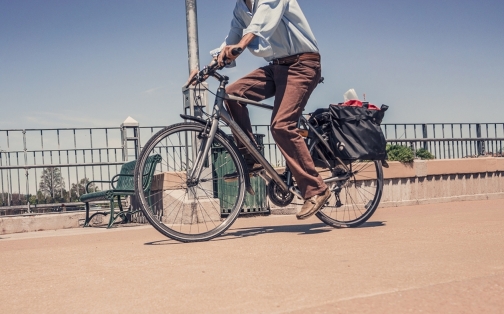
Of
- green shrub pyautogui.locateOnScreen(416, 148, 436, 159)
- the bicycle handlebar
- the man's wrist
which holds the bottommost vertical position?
green shrub pyautogui.locateOnScreen(416, 148, 436, 159)

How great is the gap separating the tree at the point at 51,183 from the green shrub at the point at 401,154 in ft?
18.1

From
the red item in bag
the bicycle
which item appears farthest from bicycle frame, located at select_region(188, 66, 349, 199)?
the red item in bag

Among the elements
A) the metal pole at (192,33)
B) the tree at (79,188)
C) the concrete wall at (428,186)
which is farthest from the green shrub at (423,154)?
the tree at (79,188)

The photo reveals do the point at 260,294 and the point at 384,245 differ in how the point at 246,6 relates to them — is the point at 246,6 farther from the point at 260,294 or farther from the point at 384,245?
the point at 260,294

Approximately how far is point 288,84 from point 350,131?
2.44ft

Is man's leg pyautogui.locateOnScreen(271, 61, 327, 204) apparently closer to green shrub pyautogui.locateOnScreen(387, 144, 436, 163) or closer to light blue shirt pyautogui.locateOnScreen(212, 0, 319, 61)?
light blue shirt pyautogui.locateOnScreen(212, 0, 319, 61)

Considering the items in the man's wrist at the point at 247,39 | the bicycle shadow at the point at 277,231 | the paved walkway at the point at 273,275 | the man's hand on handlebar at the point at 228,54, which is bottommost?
the bicycle shadow at the point at 277,231

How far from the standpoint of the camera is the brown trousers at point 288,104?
5082mm

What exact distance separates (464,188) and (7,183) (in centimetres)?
738

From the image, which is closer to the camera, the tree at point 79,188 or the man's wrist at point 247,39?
the man's wrist at point 247,39

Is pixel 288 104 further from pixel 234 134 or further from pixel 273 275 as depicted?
pixel 273 275

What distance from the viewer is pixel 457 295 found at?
104 inches

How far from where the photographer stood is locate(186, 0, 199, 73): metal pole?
823 centimetres

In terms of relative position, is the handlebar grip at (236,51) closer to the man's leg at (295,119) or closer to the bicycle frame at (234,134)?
the bicycle frame at (234,134)
